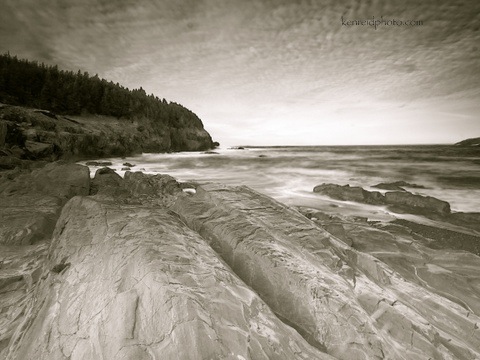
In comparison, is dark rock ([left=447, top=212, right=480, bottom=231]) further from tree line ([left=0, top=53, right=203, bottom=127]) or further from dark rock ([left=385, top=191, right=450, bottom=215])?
tree line ([left=0, top=53, right=203, bottom=127])

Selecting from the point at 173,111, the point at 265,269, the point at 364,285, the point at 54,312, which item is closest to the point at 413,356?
the point at 364,285

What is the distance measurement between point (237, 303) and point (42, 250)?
4.12m

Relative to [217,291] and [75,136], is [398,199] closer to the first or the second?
[217,291]

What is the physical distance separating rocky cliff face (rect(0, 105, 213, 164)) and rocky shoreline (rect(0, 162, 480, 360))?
13.1m

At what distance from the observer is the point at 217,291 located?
2242 mm

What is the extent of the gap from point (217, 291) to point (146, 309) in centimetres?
65

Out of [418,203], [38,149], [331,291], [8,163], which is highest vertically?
[38,149]

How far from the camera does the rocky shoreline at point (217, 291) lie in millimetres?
1942

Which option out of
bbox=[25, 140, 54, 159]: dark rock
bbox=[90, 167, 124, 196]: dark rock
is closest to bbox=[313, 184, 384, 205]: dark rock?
bbox=[90, 167, 124, 196]: dark rock

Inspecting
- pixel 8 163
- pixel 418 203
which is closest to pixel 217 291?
pixel 418 203

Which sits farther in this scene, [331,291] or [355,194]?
[355,194]

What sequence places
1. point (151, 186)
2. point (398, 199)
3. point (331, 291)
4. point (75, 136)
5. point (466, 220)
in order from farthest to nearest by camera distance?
1. point (75, 136)
2. point (398, 199)
3. point (151, 186)
4. point (466, 220)
5. point (331, 291)

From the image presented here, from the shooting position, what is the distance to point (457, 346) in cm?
265

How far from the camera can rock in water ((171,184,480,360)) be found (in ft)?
7.82
